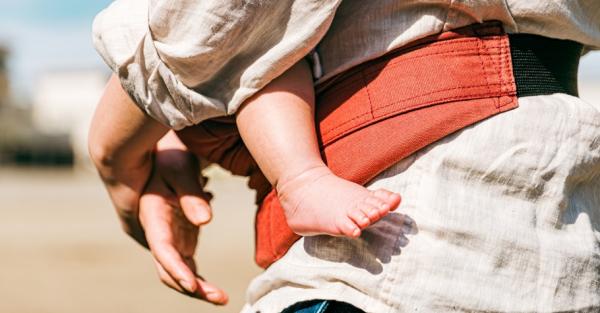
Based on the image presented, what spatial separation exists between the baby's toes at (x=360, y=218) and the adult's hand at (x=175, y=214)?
347mm

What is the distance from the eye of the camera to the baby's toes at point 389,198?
2.63ft

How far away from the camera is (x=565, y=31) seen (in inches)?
36.4

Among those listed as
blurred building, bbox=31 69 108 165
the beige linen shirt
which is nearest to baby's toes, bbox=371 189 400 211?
the beige linen shirt

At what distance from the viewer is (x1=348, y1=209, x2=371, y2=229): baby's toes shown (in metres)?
0.81

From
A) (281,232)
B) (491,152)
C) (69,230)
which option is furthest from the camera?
(69,230)

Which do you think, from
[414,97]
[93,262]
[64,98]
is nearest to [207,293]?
[414,97]

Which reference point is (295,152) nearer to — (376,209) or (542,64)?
(376,209)

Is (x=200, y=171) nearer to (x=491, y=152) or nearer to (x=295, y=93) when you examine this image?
(x=295, y=93)

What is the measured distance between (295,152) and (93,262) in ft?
21.7

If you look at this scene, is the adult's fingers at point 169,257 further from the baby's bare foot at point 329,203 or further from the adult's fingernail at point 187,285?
the baby's bare foot at point 329,203

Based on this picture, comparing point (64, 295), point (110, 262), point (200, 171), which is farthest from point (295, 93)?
point (110, 262)

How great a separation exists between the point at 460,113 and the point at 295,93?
0.17 metres

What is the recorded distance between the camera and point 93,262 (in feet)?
23.6

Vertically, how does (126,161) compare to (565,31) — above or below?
below
